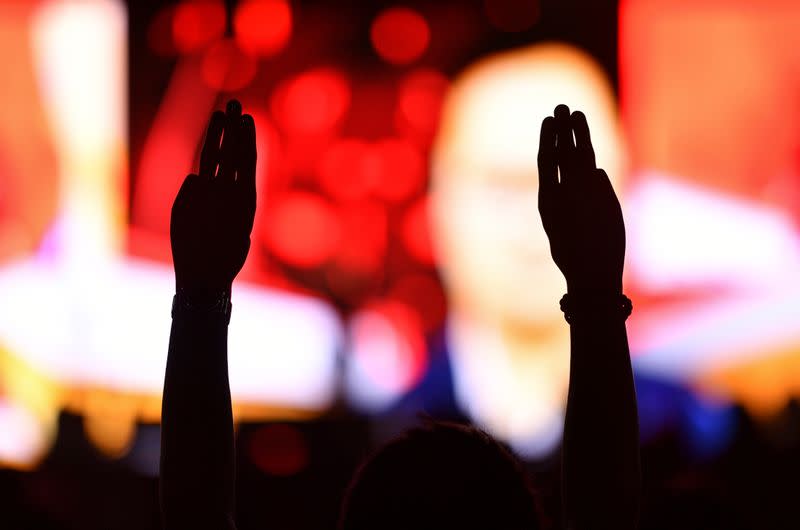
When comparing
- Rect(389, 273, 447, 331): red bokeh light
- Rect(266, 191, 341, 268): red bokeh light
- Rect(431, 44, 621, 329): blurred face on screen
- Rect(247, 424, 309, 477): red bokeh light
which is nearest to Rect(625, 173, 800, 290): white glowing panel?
Rect(431, 44, 621, 329): blurred face on screen

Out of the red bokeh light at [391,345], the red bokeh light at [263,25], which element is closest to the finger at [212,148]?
the red bokeh light at [391,345]

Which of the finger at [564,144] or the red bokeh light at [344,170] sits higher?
the red bokeh light at [344,170]

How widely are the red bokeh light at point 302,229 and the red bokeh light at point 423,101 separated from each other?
367 mm

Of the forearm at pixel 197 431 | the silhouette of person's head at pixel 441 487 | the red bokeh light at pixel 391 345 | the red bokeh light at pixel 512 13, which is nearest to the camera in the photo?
the silhouette of person's head at pixel 441 487

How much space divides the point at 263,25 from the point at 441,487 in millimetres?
2452

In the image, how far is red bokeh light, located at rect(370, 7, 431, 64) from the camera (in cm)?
291

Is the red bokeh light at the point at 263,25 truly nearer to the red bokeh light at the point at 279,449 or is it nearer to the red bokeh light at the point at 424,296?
the red bokeh light at the point at 424,296

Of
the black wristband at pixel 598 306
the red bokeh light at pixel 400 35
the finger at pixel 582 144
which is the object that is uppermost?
the red bokeh light at pixel 400 35

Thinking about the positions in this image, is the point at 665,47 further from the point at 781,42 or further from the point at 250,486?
the point at 250,486

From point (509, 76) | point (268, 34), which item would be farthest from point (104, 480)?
point (509, 76)

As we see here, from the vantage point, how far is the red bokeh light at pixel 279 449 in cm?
279

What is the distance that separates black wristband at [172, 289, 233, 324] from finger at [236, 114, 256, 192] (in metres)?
0.11

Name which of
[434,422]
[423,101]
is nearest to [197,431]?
[434,422]

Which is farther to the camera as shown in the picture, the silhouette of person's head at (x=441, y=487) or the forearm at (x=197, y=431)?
the forearm at (x=197, y=431)
